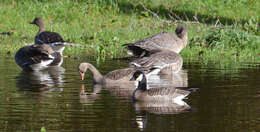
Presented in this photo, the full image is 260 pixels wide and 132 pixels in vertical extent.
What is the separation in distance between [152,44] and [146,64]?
2.36 meters

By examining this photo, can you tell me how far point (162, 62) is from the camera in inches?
635

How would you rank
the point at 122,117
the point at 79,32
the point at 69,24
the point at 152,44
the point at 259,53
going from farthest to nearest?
the point at 69,24, the point at 79,32, the point at 259,53, the point at 152,44, the point at 122,117

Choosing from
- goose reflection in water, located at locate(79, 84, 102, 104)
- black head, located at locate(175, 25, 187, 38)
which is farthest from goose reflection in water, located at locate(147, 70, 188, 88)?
black head, located at locate(175, 25, 187, 38)

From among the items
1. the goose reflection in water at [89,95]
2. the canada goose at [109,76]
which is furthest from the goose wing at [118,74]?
the goose reflection in water at [89,95]

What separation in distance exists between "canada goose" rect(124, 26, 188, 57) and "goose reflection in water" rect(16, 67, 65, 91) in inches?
90.3

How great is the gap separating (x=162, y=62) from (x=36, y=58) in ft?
10.8

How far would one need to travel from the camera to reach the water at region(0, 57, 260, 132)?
9.69 metres

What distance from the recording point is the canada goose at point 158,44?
17.9 meters

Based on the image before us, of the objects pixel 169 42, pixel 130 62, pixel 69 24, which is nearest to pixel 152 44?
pixel 169 42

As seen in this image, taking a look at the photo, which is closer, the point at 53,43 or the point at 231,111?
the point at 231,111

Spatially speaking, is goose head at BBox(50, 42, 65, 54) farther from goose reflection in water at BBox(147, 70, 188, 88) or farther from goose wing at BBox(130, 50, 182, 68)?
goose reflection in water at BBox(147, 70, 188, 88)

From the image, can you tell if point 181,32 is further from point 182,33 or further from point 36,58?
point 36,58

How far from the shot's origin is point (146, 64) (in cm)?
1595

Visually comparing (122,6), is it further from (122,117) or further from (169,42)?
(122,117)
